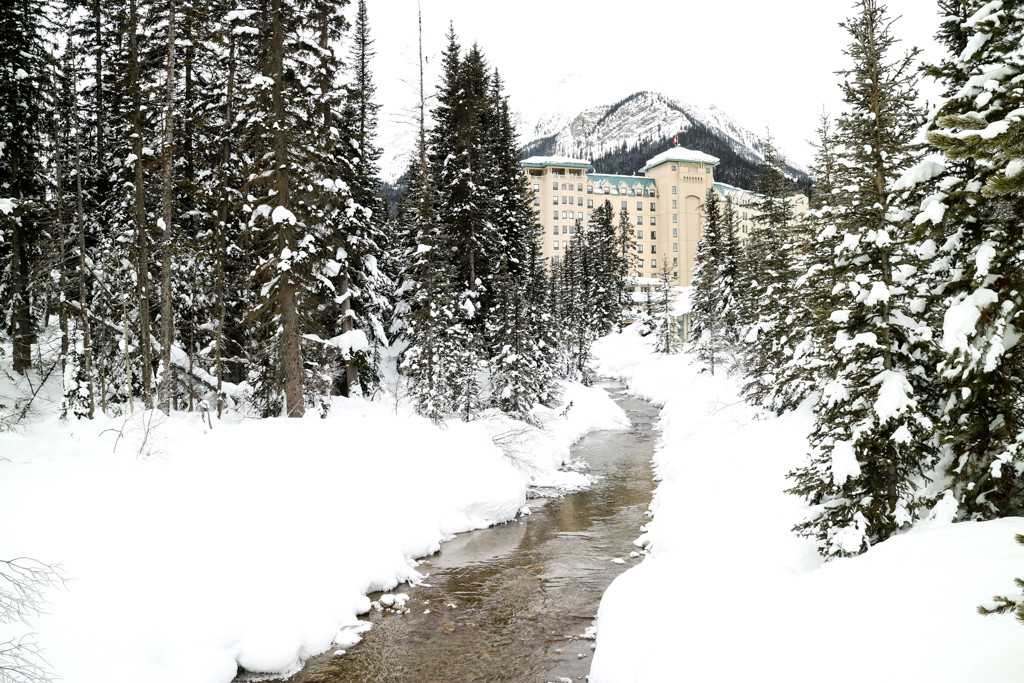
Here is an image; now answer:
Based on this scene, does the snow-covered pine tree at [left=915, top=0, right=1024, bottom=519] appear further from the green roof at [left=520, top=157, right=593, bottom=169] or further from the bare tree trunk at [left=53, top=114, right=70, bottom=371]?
the green roof at [left=520, top=157, right=593, bottom=169]

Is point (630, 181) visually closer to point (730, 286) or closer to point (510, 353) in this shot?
point (730, 286)

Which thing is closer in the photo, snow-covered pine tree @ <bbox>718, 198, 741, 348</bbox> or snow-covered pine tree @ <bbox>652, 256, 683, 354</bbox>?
snow-covered pine tree @ <bbox>718, 198, 741, 348</bbox>

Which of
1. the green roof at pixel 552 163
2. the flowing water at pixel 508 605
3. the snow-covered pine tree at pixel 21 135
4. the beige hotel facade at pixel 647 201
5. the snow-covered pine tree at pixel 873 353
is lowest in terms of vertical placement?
the flowing water at pixel 508 605

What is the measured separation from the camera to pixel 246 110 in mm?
17328

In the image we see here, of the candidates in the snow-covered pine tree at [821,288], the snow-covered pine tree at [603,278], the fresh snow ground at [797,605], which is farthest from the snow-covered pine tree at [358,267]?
the snow-covered pine tree at [603,278]

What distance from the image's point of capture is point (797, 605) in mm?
7629

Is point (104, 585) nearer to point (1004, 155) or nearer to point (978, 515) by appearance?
point (1004, 155)

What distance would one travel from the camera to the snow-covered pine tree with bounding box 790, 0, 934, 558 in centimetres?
908

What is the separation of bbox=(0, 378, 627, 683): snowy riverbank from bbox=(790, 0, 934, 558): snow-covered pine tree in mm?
9118

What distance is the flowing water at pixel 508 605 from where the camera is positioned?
380 inches

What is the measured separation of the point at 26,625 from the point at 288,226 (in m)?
11.6

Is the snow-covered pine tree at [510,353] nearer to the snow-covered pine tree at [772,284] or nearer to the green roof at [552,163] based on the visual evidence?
the snow-covered pine tree at [772,284]

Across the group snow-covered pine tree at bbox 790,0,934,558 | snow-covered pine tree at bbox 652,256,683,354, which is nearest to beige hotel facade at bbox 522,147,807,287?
snow-covered pine tree at bbox 652,256,683,354

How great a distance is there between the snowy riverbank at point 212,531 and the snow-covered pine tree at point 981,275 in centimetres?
1062
